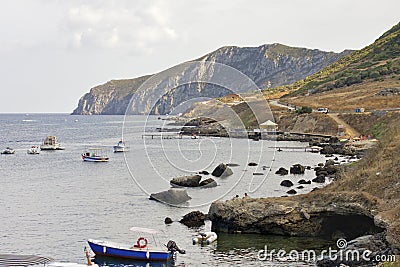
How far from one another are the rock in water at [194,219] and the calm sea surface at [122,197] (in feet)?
2.87

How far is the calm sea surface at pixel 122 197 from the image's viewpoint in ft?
118

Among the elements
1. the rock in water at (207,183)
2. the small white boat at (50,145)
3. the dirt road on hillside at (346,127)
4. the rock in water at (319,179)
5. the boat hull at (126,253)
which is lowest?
the boat hull at (126,253)

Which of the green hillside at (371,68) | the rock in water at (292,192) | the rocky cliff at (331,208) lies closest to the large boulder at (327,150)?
the rock in water at (292,192)

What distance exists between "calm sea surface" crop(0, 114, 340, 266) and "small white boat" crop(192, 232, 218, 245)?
1.42ft

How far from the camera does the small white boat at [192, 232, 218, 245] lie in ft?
120

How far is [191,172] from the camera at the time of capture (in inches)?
2965

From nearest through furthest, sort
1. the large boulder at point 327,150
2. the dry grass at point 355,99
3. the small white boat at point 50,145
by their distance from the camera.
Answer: the large boulder at point 327,150 < the small white boat at point 50,145 < the dry grass at point 355,99

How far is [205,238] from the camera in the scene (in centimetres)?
3681

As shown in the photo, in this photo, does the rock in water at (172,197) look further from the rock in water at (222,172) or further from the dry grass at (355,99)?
the dry grass at (355,99)

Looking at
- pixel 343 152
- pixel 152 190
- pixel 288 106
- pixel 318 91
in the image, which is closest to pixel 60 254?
pixel 152 190

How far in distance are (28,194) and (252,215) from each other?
105ft

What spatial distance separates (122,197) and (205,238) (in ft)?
71.3

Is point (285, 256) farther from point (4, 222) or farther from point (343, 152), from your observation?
point (343, 152)

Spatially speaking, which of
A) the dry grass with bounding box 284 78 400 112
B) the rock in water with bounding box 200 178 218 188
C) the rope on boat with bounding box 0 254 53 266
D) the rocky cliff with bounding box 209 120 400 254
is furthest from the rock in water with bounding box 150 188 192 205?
the dry grass with bounding box 284 78 400 112
